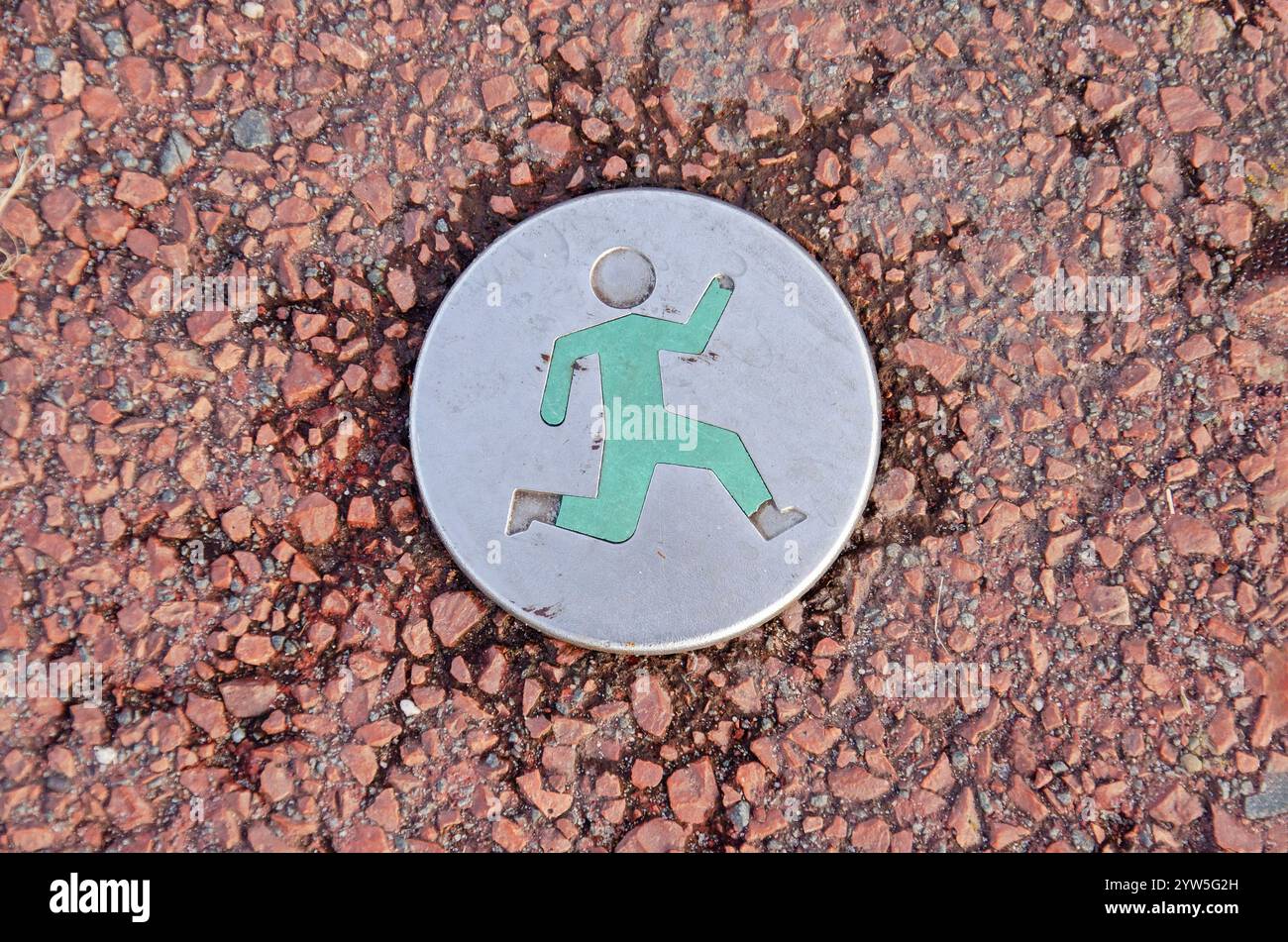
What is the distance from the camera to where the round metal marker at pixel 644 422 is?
1.90 metres

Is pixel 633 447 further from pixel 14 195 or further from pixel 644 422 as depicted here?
pixel 14 195

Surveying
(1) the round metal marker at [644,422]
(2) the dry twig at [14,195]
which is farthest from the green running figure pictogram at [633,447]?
(2) the dry twig at [14,195]

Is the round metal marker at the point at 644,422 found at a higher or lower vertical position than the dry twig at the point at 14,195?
lower

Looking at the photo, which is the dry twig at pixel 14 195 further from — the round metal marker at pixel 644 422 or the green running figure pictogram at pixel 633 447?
the green running figure pictogram at pixel 633 447

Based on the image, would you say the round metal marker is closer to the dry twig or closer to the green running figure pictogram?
the green running figure pictogram

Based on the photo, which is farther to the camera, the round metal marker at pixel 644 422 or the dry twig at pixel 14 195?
the dry twig at pixel 14 195

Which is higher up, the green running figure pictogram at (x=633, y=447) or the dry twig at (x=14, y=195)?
the dry twig at (x=14, y=195)

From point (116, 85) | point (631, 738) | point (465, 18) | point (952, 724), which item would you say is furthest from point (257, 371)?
point (952, 724)

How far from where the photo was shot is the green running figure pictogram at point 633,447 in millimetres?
1921

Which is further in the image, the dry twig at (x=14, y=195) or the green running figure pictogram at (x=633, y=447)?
the dry twig at (x=14, y=195)

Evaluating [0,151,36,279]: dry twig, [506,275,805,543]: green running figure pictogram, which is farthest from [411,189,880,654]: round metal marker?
[0,151,36,279]: dry twig

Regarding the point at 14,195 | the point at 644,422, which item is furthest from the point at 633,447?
the point at 14,195

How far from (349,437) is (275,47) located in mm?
1032
